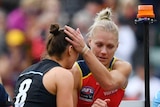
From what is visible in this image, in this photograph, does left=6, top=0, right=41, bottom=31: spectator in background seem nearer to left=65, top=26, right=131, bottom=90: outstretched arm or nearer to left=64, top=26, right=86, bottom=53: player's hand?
left=65, top=26, right=131, bottom=90: outstretched arm

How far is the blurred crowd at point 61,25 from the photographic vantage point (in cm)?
985

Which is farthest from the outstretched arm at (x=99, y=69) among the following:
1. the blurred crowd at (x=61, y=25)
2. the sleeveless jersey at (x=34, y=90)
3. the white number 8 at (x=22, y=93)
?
the blurred crowd at (x=61, y=25)

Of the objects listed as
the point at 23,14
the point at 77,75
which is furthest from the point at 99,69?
the point at 23,14

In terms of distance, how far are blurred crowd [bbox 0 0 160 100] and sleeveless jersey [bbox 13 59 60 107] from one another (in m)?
3.82

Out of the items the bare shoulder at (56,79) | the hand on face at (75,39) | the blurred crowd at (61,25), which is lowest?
the blurred crowd at (61,25)

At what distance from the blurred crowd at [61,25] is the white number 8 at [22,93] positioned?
3.83 m

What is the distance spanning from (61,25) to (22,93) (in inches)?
182

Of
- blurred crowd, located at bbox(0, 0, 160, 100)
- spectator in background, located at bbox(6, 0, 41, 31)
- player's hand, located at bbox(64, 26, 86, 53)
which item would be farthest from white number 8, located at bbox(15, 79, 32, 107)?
spectator in background, located at bbox(6, 0, 41, 31)

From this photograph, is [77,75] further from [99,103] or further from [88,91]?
[99,103]

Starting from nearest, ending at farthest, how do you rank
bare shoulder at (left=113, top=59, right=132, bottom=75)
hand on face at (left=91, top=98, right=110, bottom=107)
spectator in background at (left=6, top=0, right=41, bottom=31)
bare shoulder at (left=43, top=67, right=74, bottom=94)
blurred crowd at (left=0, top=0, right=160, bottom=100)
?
bare shoulder at (left=43, top=67, right=74, bottom=94) < hand on face at (left=91, top=98, right=110, bottom=107) < bare shoulder at (left=113, top=59, right=132, bottom=75) < blurred crowd at (left=0, top=0, right=160, bottom=100) < spectator in background at (left=6, top=0, right=41, bottom=31)

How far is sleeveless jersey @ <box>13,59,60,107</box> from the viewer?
5.44 m

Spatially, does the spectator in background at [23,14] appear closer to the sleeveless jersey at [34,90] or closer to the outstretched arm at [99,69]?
the outstretched arm at [99,69]

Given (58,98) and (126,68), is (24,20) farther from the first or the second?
(58,98)

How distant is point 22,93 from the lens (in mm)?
5590
